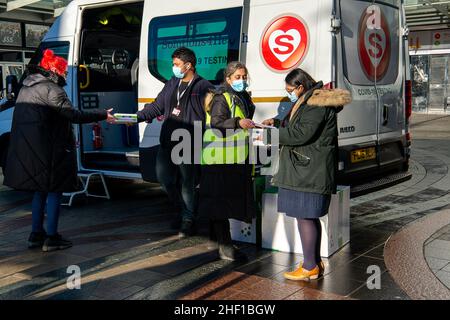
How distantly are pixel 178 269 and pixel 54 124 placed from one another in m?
1.72

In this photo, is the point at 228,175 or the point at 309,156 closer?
the point at 309,156

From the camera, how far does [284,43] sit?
17.0 ft

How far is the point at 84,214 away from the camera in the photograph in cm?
632

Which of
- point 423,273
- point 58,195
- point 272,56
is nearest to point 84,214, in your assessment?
point 58,195

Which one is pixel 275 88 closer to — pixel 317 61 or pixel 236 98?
pixel 317 61

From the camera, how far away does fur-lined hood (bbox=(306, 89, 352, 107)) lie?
11.9ft

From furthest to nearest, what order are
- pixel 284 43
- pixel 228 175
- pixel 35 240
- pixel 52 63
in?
pixel 284 43 < pixel 35 240 < pixel 52 63 < pixel 228 175

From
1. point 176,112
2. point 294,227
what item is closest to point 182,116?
point 176,112

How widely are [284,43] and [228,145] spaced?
159cm

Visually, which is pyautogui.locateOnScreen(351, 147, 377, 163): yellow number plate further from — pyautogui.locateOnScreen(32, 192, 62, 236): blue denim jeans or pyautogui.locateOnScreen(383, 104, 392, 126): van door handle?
pyautogui.locateOnScreen(32, 192, 62, 236): blue denim jeans

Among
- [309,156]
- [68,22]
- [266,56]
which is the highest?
[68,22]

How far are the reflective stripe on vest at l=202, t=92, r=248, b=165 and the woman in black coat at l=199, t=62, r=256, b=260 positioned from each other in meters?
0.01

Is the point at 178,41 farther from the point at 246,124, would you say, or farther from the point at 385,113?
the point at 385,113

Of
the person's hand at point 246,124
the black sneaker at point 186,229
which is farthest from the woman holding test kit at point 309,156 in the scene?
the black sneaker at point 186,229
